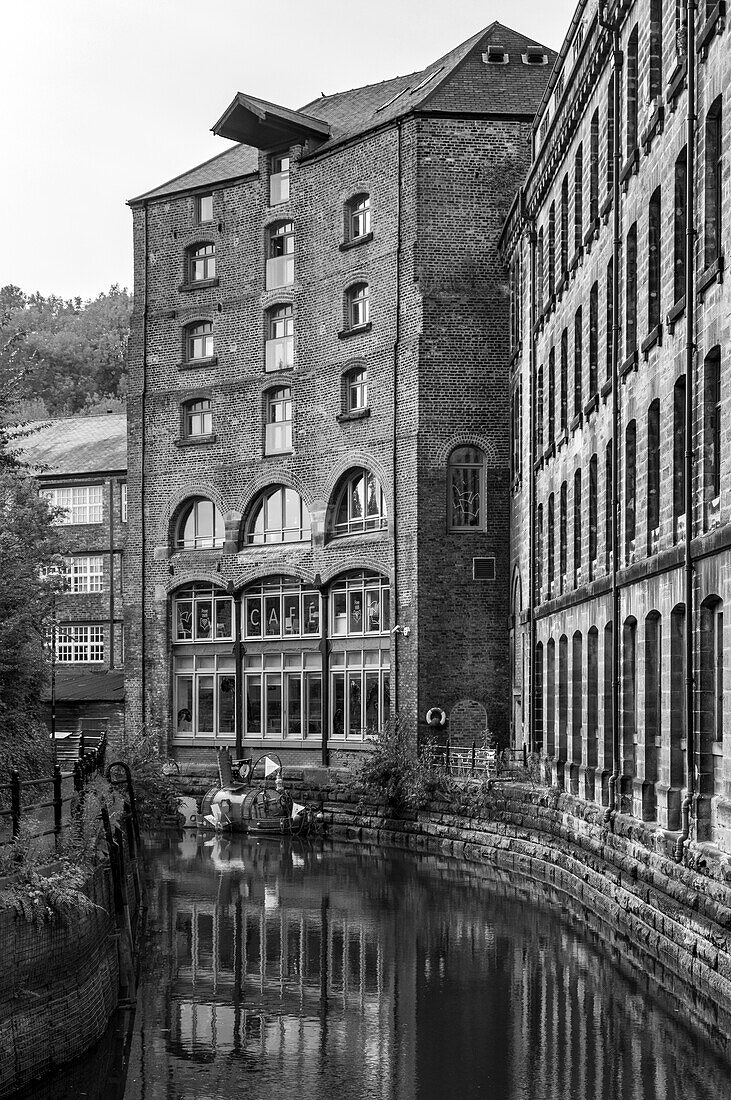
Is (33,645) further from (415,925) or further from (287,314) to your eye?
(287,314)

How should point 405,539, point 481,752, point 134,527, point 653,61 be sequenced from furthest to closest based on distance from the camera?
1. point 134,527
2. point 405,539
3. point 481,752
4. point 653,61

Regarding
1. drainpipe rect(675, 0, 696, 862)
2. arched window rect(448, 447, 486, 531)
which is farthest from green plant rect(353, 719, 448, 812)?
drainpipe rect(675, 0, 696, 862)

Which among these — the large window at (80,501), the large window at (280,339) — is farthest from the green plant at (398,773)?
the large window at (80,501)

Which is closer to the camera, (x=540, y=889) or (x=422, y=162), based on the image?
(x=540, y=889)

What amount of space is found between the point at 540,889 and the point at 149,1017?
417 inches

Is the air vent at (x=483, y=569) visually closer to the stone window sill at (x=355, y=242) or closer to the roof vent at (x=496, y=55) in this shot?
the stone window sill at (x=355, y=242)

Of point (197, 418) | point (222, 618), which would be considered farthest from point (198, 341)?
point (222, 618)

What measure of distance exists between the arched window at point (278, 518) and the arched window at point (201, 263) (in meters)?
7.44

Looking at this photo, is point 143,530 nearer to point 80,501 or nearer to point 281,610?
point 281,610

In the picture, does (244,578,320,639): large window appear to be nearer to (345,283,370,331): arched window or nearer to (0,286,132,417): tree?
(345,283,370,331): arched window

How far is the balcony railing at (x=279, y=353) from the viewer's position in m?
45.4

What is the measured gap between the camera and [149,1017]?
56.9ft

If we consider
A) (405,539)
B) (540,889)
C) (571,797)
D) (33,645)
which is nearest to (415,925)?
(540,889)

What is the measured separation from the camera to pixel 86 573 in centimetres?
5638
